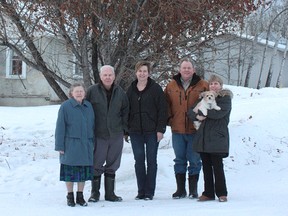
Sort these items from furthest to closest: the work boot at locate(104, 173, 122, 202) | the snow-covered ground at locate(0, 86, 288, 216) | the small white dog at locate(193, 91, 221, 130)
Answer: the work boot at locate(104, 173, 122, 202) < the small white dog at locate(193, 91, 221, 130) < the snow-covered ground at locate(0, 86, 288, 216)

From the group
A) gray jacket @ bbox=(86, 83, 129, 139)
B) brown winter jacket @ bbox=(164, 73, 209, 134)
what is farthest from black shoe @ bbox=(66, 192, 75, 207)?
brown winter jacket @ bbox=(164, 73, 209, 134)

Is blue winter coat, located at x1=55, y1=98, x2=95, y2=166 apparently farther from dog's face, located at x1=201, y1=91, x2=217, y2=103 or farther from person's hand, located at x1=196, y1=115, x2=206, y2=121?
dog's face, located at x1=201, y1=91, x2=217, y2=103

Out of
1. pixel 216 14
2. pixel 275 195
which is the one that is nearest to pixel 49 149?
pixel 216 14

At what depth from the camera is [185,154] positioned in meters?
7.68

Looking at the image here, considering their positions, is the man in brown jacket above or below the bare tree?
below

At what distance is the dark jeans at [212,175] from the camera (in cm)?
728

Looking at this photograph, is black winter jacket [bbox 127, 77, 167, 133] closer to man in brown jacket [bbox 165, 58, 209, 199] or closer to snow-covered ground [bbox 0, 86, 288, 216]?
man in brown jacket [bbox 165, 58, 209, 199]

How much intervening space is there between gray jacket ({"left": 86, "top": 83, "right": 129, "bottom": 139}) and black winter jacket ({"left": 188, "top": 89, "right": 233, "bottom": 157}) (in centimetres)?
101

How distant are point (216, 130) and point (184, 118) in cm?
54

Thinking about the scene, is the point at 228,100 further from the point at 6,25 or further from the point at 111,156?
the point at 6,25

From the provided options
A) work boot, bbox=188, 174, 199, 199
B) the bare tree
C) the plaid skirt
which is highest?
the bare tree

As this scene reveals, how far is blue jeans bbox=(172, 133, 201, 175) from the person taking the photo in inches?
299

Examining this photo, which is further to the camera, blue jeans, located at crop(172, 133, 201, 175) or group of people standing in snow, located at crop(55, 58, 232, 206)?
blue jeans, located at crop(172, 133, 201, 175)

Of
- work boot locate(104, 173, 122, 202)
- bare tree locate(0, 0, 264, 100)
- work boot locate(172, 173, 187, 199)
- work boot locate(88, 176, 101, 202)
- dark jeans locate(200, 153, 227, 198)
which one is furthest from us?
bare tree locate(0, 0, 264, 100)
